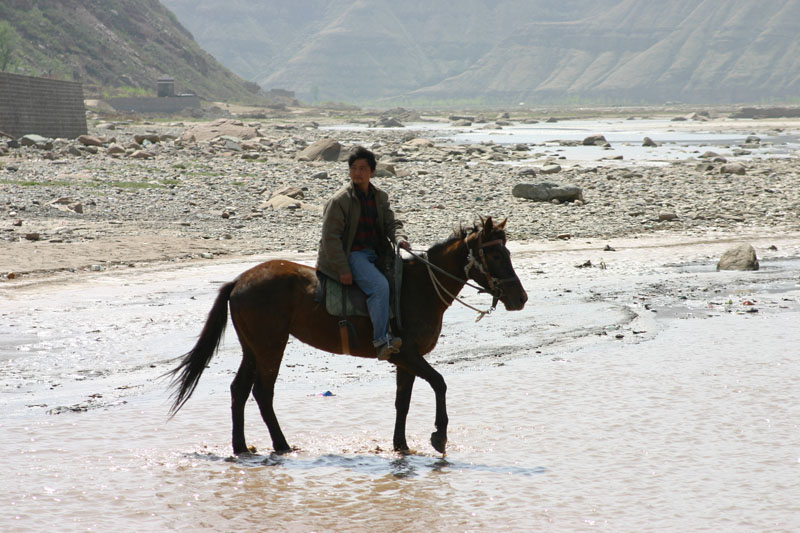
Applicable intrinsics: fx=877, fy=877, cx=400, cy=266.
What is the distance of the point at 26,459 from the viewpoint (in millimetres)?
6758

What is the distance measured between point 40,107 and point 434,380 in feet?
130

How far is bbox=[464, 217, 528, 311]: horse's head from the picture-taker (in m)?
6.67

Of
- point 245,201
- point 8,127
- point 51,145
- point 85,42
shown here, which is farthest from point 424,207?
point 85,42

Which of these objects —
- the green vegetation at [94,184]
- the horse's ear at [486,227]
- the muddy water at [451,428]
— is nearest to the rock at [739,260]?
the muddy water at [451,428]

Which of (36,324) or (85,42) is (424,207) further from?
(85,42)

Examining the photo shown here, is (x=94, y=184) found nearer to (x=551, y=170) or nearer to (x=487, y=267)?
(x=551, y=170)

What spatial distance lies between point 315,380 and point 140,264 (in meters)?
6.95

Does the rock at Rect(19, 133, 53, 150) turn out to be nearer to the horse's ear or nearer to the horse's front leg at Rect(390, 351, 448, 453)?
the horse's front leg at Rect(390, 351, 448, 453)

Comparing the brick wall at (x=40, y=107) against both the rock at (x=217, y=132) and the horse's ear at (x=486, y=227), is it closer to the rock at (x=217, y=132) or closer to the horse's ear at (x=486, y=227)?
the rock at (x=217, y=132)

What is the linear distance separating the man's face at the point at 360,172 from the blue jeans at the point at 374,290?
556 millimetres

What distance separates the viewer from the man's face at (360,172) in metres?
6.76

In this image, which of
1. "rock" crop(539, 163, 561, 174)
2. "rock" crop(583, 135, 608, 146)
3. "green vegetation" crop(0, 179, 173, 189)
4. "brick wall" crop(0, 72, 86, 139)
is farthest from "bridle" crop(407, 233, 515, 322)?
"rock" crop(583, 135, 608, 146)

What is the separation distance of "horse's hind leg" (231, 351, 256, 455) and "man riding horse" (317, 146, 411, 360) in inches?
40.2

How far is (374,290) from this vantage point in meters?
6.75
